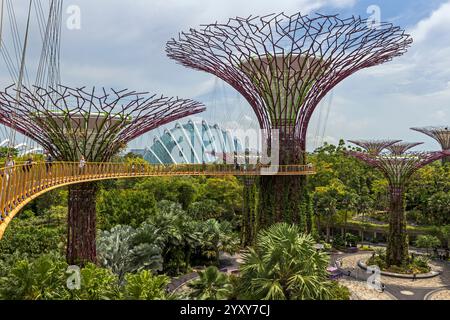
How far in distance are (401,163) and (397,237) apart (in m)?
5.32

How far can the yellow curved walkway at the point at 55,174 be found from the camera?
23.3 feet

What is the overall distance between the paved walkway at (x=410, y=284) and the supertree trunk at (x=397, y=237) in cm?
184

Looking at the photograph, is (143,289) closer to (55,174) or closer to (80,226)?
(55,174)

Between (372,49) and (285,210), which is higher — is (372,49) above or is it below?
above

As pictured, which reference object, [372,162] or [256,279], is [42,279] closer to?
[256,279]

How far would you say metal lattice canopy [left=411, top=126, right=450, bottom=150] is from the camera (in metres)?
38.0

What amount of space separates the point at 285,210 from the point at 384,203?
95.1 ft

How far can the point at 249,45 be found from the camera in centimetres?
1859

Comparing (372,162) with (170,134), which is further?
(170,134)

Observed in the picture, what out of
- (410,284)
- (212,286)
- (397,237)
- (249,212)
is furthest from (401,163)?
(212,286)

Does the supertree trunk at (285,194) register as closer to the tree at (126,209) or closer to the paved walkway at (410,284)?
the paved walkway at (410,284)

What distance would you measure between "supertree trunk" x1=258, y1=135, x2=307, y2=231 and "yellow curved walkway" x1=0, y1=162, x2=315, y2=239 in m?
0.57
